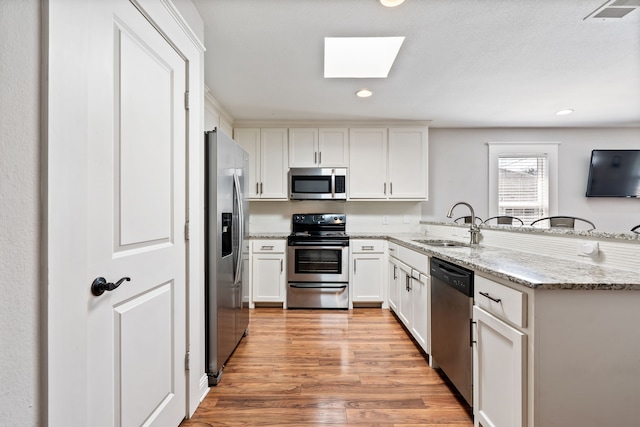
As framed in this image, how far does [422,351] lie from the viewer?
2391mm

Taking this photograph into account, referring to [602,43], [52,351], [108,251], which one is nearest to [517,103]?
[602,43]

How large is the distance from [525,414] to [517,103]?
10.9 feet

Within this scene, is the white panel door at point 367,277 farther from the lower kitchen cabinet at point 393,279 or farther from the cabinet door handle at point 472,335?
the cabinet door handle at point 472,335

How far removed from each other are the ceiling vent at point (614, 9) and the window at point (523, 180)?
102 inches

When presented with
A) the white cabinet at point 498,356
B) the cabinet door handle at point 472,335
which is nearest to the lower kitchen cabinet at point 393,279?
the cabinet door handle at point 472,335

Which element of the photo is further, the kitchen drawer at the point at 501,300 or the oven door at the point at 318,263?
the oven door at the point at 318,263

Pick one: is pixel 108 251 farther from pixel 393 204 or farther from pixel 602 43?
pixel 393 204

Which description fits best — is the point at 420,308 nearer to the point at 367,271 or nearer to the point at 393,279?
the point at 393,279

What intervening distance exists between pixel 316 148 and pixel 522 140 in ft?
10.2

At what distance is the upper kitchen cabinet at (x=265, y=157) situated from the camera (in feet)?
12.7

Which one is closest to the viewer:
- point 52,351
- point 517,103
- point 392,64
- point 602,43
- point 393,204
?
point 52,351

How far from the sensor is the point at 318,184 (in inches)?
150

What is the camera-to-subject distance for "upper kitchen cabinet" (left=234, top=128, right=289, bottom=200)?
386cm

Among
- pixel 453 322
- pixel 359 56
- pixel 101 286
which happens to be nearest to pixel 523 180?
pixel 359 56
